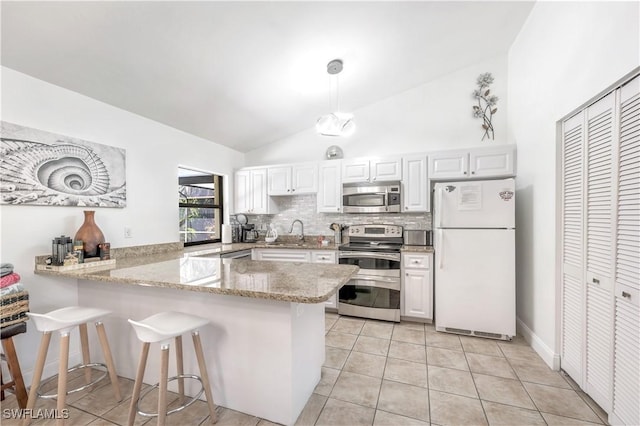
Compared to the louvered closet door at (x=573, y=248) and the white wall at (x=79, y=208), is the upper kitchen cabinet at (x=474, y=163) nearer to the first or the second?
the louvered closet door at (x=573, y=248)

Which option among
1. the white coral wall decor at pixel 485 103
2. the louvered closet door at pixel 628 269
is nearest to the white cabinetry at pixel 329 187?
the white coral wall decor at pixel 485 103

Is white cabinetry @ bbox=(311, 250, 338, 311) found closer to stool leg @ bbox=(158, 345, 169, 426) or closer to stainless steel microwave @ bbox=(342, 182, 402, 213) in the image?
stainless steel microwave @ bbox=(342, 182, 402, 213)

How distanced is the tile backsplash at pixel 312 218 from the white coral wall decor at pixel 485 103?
1346 millimetres

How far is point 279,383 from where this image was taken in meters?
1.61

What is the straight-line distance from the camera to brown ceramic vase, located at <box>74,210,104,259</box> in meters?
2.15

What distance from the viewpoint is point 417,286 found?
313 cm

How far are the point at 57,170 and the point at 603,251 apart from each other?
13.3 feet

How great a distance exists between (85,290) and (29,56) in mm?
1797

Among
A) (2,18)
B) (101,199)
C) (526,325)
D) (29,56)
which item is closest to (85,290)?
(101,199)

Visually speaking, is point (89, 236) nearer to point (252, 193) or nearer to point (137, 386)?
point (137, 386)

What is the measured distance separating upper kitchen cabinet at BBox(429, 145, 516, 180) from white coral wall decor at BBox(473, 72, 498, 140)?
496 millimetres

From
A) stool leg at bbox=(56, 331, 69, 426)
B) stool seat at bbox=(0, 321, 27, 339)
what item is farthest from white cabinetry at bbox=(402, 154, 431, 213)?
stool seat at bbox=(0, 321, 27, 339)

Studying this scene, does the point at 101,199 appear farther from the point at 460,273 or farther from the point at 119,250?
the point at 460,273

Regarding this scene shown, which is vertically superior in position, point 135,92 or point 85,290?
point 135,92
